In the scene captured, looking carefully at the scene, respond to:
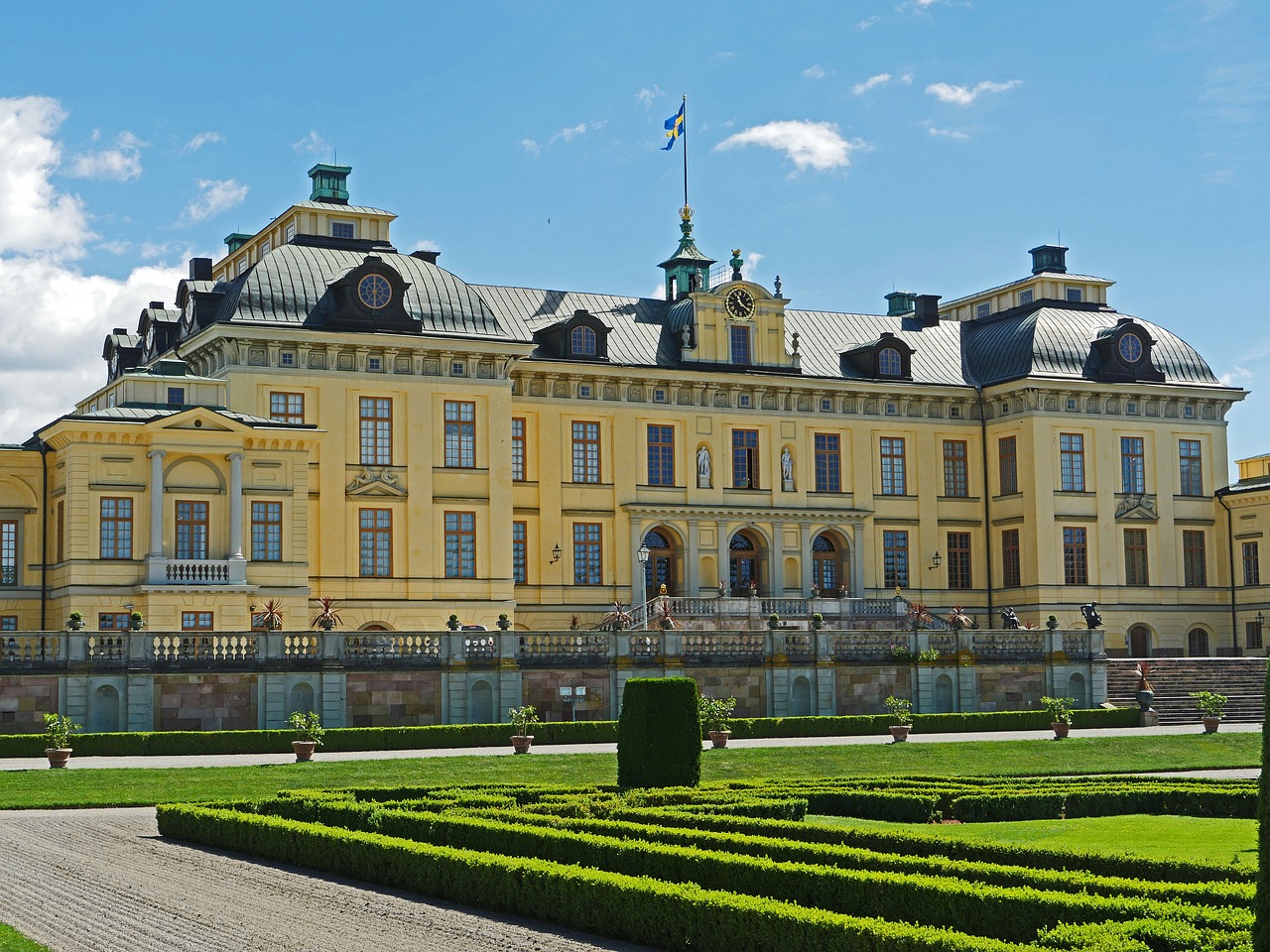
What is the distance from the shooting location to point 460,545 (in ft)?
168

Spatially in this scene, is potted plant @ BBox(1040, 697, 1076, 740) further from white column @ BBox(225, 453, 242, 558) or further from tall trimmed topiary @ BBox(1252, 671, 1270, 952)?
tall trimmed topiary @ BBox(1252, 671, 1270, 952)

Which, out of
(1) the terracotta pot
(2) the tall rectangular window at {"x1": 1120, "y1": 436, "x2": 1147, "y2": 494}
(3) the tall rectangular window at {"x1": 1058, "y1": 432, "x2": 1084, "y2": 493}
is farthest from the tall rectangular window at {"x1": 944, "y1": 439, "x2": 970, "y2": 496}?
(1) the terracotta pot

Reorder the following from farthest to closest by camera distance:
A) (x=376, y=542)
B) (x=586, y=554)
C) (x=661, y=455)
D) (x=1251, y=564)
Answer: (x=1251, y=564) < (x=661, y=455) < (x=586, y=554) < (x=376, y=542)

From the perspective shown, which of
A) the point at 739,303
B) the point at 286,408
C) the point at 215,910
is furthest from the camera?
the point at 739,303

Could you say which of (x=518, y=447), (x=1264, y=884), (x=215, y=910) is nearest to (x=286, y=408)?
(x=518, y=447)

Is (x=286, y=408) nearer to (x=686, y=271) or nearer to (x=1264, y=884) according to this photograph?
(x=686, y=271)

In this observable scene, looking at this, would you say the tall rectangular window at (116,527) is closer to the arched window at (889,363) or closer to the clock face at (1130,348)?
the arched window at (889,363)

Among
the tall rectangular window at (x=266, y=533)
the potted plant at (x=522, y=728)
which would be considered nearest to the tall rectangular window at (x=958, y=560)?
the tall rectangular window at (x=266, y=533)

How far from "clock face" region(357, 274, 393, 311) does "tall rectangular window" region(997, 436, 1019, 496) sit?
23.2 metres

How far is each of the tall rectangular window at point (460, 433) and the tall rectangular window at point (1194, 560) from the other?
26.6 metres

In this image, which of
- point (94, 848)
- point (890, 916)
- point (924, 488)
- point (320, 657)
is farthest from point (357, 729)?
point (924, 488)

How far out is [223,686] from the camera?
3834 cm

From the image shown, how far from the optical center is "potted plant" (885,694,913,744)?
39.6 meters

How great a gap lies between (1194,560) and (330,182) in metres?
33.1
